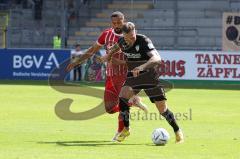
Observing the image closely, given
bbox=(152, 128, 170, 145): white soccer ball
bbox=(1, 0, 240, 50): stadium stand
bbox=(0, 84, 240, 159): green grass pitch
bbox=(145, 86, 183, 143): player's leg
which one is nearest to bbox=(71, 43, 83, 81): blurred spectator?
bbox=(1, 0, 240, 50): stadium stand

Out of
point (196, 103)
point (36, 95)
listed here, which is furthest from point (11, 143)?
point (36, 95)

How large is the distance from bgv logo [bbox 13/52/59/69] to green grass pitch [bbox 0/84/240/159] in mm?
11043

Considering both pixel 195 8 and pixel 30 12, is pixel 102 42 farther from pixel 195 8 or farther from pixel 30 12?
pixel 30 12

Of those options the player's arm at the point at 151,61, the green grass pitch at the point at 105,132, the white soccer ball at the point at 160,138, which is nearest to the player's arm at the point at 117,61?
the green grass pitch at the point at 105,132

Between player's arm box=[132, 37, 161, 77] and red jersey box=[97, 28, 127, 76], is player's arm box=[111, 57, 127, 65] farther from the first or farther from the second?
player's arm box=[132, 37, 161, 77]

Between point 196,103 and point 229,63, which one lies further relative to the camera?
point 229,63

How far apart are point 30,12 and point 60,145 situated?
110 ft

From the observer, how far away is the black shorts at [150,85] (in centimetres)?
A: 1312

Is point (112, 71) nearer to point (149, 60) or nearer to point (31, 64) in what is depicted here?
point (149, 60)

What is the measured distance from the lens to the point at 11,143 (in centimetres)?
1279

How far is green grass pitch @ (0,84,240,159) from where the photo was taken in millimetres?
11656

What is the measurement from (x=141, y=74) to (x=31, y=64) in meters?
23.6

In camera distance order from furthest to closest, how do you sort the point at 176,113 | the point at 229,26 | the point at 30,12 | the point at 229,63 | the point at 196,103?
1. the point at 30,12
2. the point at 229,26
3. the point at 229,63
4. the point at 196,103
5. the point at 176,113

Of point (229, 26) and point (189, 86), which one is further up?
point (229, 26)
